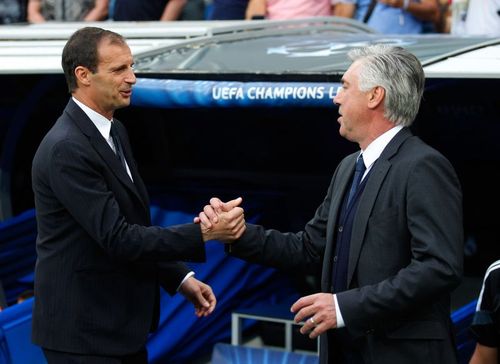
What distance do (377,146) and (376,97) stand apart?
0.55ft

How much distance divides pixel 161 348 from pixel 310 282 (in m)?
1.06

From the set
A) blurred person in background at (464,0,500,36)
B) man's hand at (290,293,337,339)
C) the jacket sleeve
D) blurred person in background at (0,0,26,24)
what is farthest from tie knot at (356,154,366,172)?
blurred person in background at (0,0,26,24)

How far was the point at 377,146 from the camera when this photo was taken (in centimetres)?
358

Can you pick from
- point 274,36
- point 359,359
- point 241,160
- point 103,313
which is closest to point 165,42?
point 274,36

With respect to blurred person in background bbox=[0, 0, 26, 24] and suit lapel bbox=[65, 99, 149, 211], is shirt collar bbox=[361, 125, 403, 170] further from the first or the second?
blurred person in background bbox=[0, 0, 26, 24]

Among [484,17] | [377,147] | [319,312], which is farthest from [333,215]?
[484,17]

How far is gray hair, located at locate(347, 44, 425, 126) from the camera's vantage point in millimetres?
3477

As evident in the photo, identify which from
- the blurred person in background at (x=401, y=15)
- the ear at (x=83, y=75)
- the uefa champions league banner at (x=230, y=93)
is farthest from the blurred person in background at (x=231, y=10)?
the ear at (x=83, y=75)

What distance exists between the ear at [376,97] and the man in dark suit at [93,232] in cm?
70

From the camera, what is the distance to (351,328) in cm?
342

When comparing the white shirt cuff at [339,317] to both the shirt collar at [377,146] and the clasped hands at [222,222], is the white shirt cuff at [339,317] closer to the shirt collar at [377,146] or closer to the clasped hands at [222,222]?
the shirt collar at [377,146]

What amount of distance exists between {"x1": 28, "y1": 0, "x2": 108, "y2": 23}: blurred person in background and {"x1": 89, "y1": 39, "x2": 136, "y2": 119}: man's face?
5.39 m

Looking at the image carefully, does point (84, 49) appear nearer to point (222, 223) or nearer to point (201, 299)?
point (222, 223)

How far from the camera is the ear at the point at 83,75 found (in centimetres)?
389
